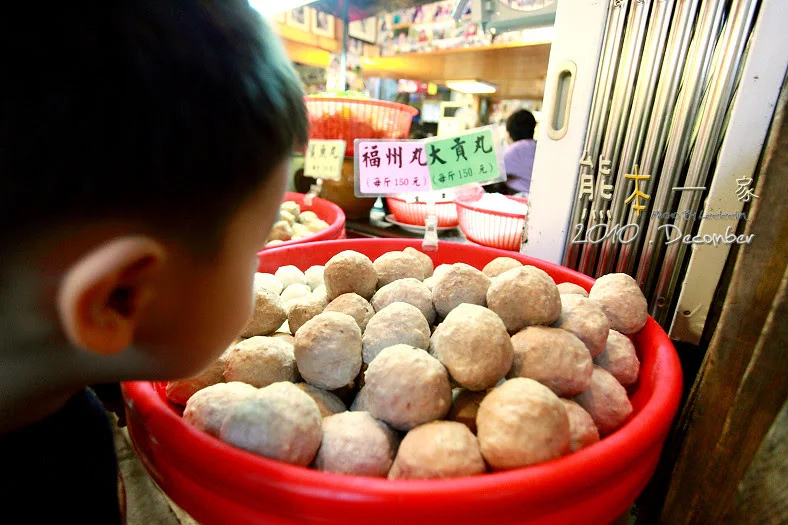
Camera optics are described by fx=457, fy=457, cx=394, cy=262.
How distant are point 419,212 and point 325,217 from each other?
1.31ft

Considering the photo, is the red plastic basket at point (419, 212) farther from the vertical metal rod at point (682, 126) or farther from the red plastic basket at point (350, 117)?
the vertical metal rod at point (682, 126)

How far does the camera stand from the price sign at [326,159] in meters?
1.53

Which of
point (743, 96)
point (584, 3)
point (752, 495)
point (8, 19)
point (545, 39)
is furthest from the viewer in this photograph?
point (545, 39)

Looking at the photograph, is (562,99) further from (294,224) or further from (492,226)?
(294,224)

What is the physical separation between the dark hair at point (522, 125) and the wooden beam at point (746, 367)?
8.97ft

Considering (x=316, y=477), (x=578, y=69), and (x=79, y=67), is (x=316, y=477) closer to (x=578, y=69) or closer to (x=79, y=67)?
(x=79, y=67)

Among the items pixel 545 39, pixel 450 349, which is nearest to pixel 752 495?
pixel 450 349

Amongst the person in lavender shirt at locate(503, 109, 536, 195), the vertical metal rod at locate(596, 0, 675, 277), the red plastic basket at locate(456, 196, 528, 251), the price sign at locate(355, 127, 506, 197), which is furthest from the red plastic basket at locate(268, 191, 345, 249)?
the person in lavender shirt at locate(503, 109, 536, 195)

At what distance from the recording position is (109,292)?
35 centimetres

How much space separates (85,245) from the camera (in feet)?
1.10

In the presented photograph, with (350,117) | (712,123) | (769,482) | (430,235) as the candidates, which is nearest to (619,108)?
(712,123)

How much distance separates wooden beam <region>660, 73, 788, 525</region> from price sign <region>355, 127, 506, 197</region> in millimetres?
465

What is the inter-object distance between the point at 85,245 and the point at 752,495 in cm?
83

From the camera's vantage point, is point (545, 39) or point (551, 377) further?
point (545, 39)
